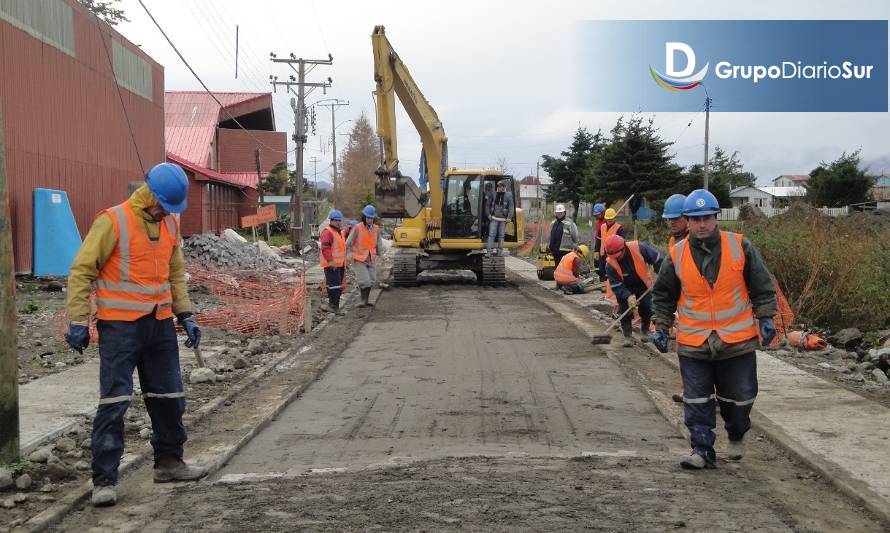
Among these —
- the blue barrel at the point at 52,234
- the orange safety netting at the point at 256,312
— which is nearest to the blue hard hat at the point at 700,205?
the orange safety netting at the point at 256,312

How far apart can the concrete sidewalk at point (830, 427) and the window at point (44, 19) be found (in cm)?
1646

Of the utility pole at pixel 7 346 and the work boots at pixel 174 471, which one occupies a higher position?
the utility pole at pixel 7 346

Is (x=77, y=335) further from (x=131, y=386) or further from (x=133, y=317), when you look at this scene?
(x=131, y=386)

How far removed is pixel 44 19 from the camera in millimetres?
21047

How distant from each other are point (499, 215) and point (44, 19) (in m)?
11.2

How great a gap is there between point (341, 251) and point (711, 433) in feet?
38.0

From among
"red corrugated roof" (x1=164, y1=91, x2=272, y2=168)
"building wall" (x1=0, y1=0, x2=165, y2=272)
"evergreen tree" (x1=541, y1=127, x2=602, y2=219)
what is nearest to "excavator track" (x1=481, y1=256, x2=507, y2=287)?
"building wall" (x1=0, y1=0, x2=165, y2=272)

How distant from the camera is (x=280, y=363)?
11516 millimetres

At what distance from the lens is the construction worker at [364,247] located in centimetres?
1752

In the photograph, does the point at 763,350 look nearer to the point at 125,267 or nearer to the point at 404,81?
the point at 125,267

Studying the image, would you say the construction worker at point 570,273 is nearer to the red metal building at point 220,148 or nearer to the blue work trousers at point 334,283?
the blue work trousers at point 334,283

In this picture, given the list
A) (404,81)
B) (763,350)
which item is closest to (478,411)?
(763,350)

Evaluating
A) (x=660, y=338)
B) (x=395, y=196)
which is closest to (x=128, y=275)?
(x=660, y=338)

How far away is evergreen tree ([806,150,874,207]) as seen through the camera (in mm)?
52150
